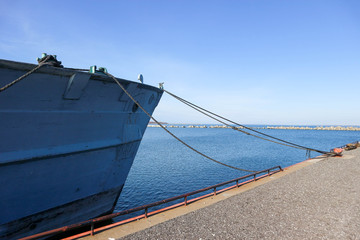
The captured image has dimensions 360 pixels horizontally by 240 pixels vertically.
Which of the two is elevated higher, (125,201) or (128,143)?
(128,143)

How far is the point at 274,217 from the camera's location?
5223mm

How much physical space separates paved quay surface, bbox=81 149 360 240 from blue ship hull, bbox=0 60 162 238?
167 cm

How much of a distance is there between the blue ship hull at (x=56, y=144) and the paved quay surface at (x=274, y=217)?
1.67 m

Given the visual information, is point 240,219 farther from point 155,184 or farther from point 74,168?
point 155,184

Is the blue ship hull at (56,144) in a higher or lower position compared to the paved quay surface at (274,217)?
higher

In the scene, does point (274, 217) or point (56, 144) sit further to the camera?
point (274, 217)

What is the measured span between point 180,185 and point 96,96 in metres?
10.8

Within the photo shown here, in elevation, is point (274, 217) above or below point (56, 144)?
below

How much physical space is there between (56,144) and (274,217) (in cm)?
608

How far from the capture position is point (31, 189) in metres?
4.29

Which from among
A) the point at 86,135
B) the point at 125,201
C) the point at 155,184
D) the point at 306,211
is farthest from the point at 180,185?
the point at 86,135

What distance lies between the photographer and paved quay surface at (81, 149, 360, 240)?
14.3 ft

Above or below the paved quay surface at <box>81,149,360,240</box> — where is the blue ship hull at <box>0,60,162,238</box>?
above

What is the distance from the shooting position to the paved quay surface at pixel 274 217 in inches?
171
